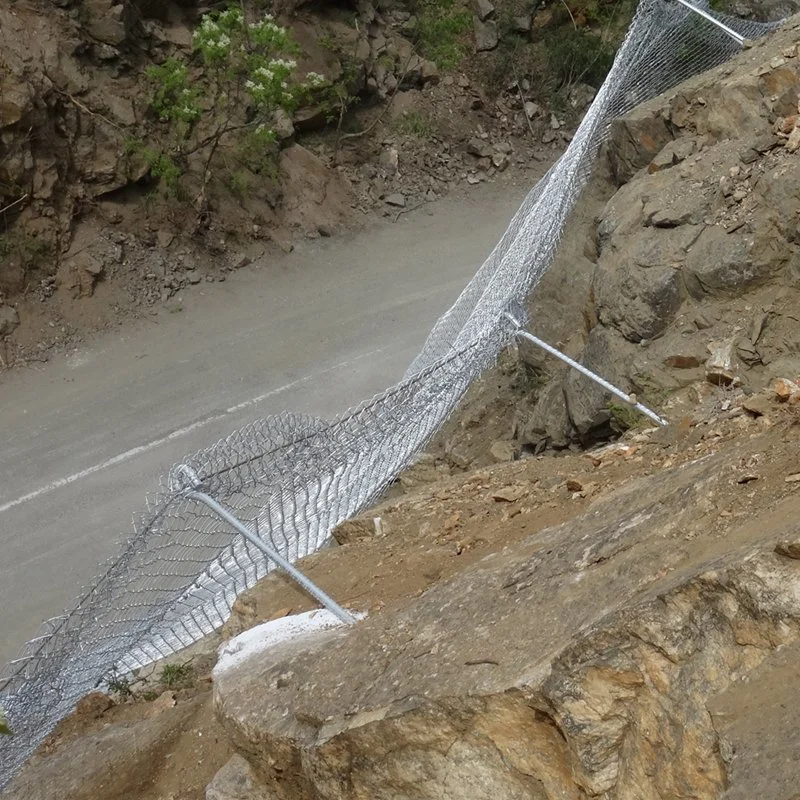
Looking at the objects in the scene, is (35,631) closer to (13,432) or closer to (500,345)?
(13,432)

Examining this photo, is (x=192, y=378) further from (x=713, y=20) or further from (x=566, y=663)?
(x=566, y=663)

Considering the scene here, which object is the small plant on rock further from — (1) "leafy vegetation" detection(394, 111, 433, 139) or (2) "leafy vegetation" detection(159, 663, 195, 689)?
(2) "leafy vegetation" detection(159, 663, 195, 689)

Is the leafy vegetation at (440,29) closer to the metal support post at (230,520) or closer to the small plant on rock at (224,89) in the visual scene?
the small plant on rock at (224,89)

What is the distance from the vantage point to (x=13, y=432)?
9.77 m

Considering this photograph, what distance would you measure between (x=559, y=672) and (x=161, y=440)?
7442 millimetres

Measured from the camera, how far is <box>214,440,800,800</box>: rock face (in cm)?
283

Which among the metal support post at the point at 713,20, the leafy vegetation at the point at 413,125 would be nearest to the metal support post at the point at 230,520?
the metal support post at the point at 713,20

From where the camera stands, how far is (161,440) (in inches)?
383

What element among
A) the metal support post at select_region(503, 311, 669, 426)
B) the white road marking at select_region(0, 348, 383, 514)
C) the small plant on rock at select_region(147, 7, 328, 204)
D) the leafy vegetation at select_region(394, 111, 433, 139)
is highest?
the small plant on rock at select_region(147, 7, 328, 204)

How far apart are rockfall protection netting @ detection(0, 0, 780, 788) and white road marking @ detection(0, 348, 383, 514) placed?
1.71 m

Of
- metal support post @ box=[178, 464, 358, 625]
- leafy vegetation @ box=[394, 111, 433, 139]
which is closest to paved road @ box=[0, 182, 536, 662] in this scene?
leafy vegetation @ box=[394, 111, 433, 139]

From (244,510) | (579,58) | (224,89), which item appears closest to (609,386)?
(244,510)

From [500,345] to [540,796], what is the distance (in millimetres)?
4148

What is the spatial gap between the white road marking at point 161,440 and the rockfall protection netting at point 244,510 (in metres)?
1.71
